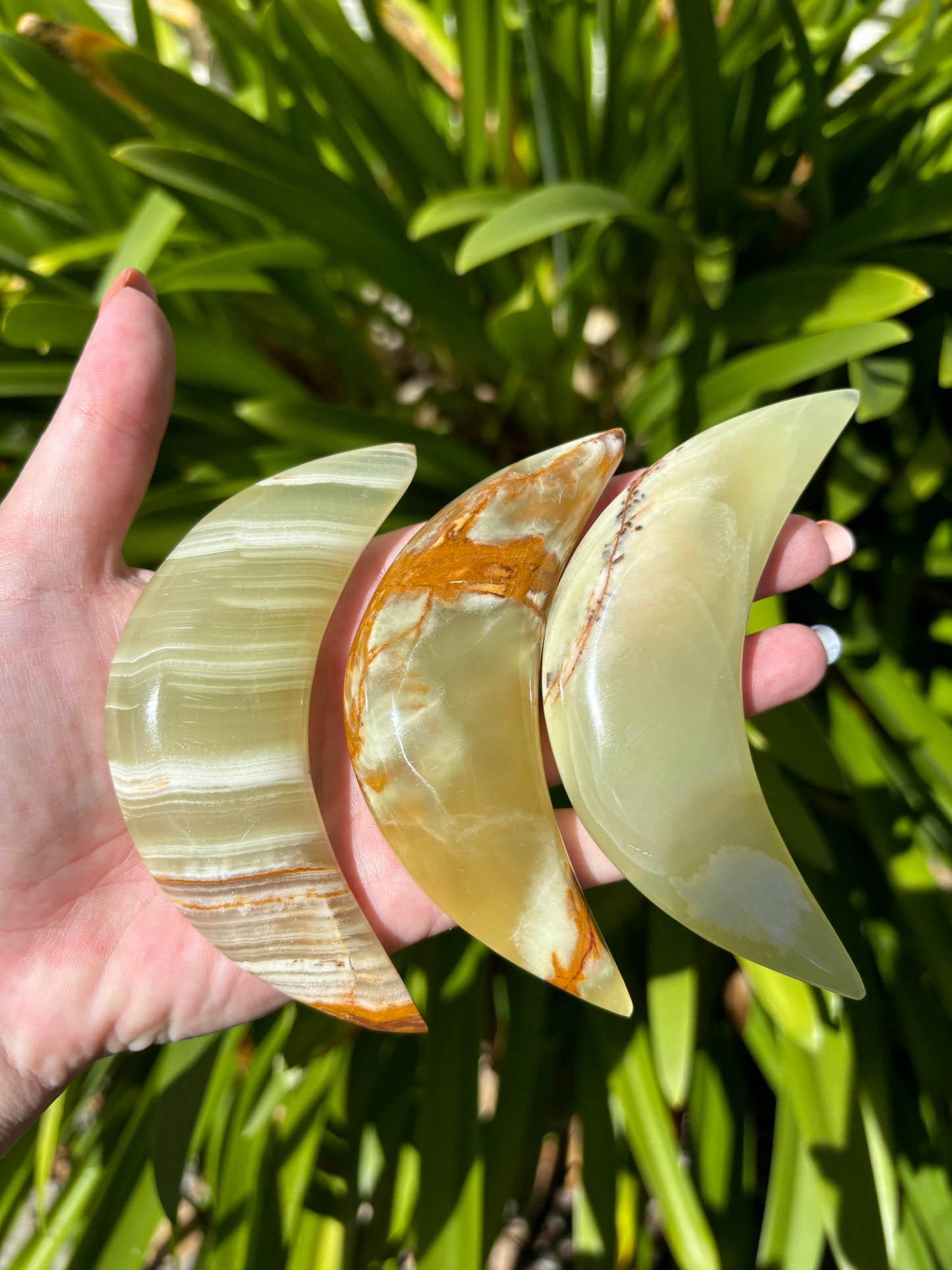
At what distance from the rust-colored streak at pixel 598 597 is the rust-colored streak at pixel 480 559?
6 centimetres

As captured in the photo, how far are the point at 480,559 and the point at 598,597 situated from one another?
0.39ft

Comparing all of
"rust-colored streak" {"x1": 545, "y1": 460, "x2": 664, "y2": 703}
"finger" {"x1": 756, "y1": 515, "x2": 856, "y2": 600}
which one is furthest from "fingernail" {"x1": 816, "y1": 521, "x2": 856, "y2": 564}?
"rust-colored streak" {"x1": 545, "y1": 460, "x2": 664, "y2": 703}

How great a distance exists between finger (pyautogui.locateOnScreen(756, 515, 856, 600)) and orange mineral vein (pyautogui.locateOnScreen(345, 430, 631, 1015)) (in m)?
0.23

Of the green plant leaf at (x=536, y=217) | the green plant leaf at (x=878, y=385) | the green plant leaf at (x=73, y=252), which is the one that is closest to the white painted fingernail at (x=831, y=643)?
the green plant leaf at (x=878, y=385)

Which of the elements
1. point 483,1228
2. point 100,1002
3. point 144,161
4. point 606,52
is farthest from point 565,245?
point 483,1228

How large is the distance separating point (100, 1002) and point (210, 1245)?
1.38ft

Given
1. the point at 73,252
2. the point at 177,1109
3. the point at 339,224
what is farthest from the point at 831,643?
the point at 73,252

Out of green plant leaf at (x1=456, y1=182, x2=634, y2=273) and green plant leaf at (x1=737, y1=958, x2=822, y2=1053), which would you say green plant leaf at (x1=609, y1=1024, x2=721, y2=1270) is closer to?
green plant leaf at (x1=737, y1=958, x2=822, y2=1053)

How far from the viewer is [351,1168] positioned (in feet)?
3.31

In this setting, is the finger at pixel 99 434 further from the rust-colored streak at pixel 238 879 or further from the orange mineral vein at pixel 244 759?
the rust-colored streak at pixel 238 879

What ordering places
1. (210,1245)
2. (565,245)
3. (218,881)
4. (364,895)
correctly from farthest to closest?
(565,245) → (210,1245) → (364,895) → (218,881)

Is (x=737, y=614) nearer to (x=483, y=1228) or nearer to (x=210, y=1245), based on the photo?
(x=483, y=1228)

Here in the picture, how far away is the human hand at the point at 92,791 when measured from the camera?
79 cm

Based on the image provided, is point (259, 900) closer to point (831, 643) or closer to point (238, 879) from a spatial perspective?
point (238, 879)
